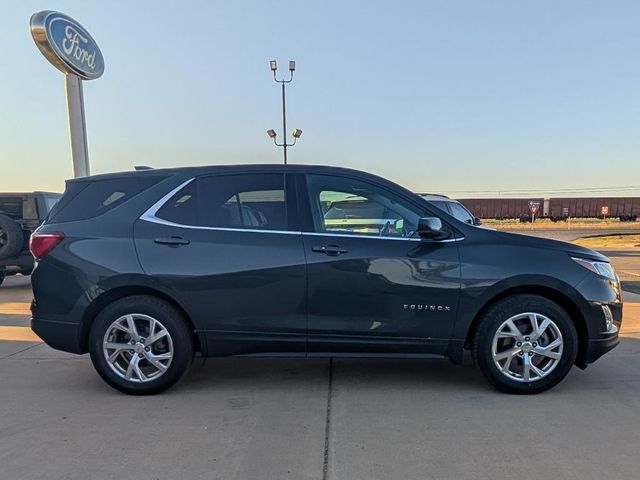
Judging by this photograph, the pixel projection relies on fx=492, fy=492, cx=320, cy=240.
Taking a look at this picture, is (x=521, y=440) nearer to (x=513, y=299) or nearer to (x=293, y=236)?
(x=513, y=299)

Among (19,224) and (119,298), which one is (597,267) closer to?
(119,298)

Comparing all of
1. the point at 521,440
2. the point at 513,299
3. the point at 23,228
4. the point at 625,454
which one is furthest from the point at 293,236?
the point at 23,228

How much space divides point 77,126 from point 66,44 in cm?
177

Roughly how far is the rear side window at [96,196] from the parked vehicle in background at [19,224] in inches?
236

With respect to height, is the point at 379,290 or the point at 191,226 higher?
the point at 191,226

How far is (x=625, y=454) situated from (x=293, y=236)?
2.61 m

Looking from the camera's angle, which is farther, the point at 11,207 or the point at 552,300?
the point at 11,207

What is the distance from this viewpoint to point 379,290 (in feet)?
12.6

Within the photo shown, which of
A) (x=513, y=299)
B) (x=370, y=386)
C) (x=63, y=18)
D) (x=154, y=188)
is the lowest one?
(x=370, y=386)

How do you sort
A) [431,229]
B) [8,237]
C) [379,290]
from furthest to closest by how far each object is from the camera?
[8,237] < [379,290] < [431,229]

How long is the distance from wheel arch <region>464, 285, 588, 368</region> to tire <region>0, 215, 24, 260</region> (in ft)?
28.0

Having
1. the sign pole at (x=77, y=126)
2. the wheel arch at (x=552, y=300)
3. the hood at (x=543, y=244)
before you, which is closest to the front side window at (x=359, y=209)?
the hood at (x=543, y=244)

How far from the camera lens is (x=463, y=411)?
11.8ft

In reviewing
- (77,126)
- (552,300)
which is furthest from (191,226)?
(77,126)
